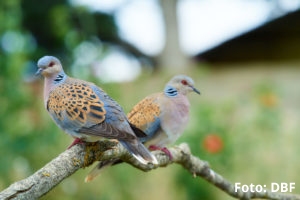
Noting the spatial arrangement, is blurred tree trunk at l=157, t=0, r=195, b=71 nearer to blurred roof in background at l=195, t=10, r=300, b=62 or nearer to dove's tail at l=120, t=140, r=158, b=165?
blurred roof in background at l=195, t=10, r=300, b=62

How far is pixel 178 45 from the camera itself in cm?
1008

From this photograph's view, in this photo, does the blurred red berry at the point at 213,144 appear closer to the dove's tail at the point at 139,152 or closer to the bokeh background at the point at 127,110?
the bokeh background at the point at 127,110

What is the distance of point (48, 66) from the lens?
1.59m

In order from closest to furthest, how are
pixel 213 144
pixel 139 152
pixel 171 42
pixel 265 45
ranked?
pixel 139 152
pixel 213 144
pixel 265 45
pixel 171 42

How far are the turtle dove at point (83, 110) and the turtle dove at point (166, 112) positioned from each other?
0.87ft

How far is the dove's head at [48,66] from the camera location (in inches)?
61.3

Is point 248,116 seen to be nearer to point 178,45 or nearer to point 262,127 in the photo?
point 262,127

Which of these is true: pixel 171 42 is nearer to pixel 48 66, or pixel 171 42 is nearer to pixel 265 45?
pixel 265 45

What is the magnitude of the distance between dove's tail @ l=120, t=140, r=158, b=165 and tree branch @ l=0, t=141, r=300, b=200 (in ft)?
0.47

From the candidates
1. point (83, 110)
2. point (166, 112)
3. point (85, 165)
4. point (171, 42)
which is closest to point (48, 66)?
point (83, 110)

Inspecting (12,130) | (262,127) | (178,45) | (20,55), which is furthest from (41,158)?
(178,45)

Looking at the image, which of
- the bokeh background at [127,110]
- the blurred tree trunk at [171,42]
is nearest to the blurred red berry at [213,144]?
the bokeh background at [127,110]

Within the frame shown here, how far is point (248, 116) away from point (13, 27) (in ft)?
6.87

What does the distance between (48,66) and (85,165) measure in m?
0.28
